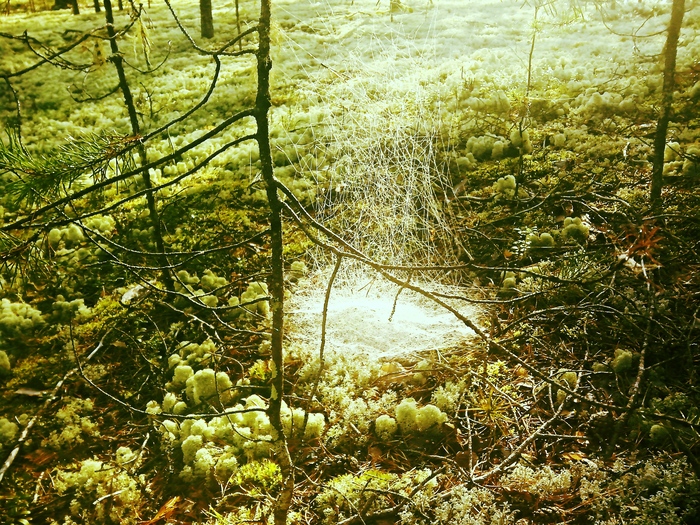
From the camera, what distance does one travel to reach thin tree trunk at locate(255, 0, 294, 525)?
1505mm

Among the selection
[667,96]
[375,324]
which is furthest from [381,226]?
[667,96]

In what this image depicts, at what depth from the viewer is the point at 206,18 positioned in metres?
13.7

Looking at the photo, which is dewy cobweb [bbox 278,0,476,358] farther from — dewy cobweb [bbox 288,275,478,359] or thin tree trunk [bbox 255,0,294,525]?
thin tree trunk [bbox 255,0,294,525]

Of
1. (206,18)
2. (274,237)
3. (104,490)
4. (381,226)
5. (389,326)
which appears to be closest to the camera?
(274,237)

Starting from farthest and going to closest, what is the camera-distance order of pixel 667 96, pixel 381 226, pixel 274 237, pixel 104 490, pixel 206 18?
pixel 206 18
pixel 381 226
pixel 667 96
pixel 104 490
pixel 274 237

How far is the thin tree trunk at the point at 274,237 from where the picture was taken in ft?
4.94

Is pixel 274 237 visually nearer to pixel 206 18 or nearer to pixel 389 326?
pixel 389 326

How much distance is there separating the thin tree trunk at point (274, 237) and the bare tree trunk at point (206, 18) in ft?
46.6

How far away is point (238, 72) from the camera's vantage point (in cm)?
1032

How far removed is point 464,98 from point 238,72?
5364 millimetres

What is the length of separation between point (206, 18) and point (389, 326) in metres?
13.2

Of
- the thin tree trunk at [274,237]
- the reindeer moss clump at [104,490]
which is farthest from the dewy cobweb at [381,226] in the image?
the reindeer moss clump at [104,490]

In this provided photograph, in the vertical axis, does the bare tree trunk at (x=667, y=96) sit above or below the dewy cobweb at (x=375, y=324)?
above

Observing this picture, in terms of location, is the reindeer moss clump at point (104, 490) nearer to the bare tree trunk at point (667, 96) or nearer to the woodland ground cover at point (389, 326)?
the woodland ground cover at point (389, 326)
